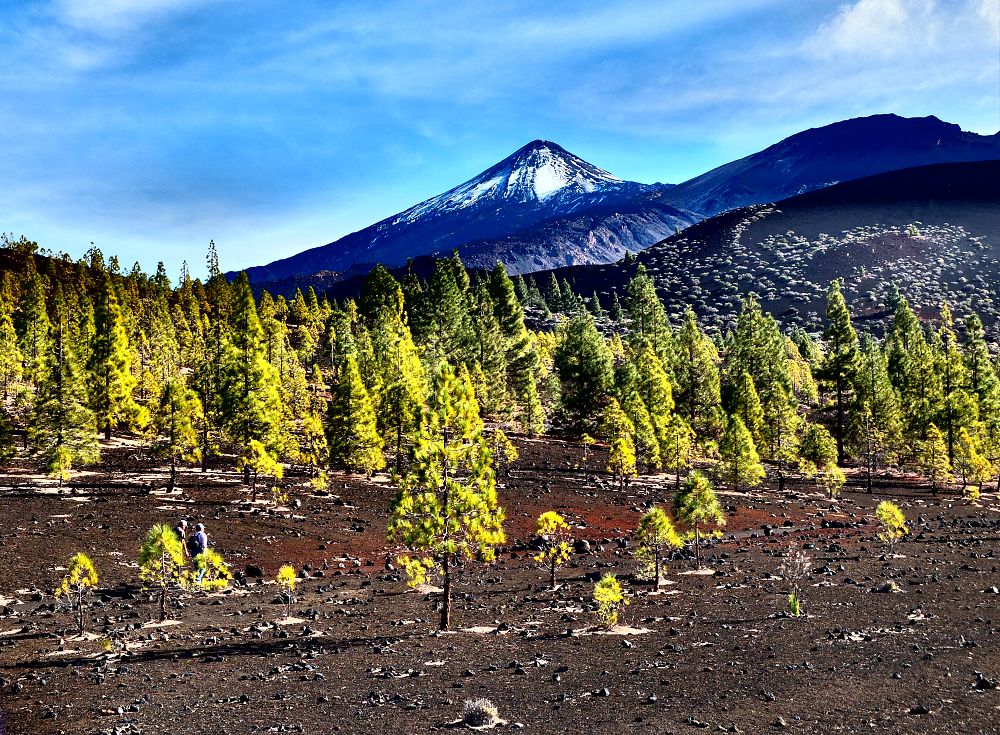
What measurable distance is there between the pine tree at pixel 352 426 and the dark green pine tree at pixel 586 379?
29126 millimetres

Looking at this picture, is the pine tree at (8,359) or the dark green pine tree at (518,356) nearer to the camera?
the pine tree at (8,359)

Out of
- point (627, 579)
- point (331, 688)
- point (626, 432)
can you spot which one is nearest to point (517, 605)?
point (627, 579)

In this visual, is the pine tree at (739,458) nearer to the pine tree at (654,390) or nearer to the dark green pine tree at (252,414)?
the pine tree at (654,390)

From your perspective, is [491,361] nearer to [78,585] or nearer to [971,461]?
[971,461]

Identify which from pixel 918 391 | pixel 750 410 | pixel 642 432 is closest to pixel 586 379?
pixel 750 410

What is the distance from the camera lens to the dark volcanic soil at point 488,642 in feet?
49.4

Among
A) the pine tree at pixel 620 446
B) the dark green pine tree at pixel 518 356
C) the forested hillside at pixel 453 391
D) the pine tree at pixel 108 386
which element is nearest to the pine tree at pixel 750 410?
the forested hillside at pixel 453 391

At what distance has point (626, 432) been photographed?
6000 cm

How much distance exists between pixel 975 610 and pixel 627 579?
12508 mm

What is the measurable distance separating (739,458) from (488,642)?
37.8m

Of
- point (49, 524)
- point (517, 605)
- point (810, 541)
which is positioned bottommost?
point (810, 541)

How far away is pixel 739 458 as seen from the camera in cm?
5450

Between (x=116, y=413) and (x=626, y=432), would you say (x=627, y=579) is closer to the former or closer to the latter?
(x=626, y=432)

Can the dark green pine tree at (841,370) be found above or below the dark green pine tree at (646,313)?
below
